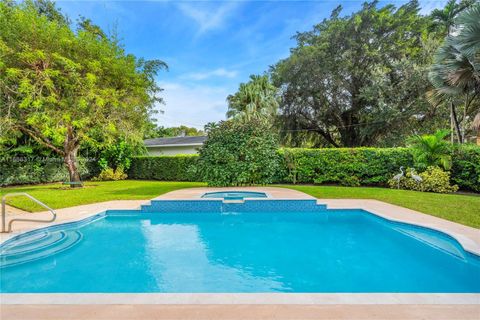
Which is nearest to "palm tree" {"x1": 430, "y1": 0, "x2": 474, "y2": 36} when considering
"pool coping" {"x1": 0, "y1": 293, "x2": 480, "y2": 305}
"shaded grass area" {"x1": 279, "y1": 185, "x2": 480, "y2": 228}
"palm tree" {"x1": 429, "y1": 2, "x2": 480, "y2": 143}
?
"palm tree" {"x1": 429, "y1": 2, "x2": 480, "y2": 143}

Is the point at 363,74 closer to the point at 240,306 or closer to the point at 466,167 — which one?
the point at 466,167

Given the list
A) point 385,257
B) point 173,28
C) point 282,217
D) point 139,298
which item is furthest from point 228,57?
point 139,298

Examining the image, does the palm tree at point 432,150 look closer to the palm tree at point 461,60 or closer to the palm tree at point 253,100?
the palm tree at point 461,60

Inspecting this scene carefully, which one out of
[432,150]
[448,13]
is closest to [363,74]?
[448,13]

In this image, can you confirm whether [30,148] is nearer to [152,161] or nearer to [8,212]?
[152,161]

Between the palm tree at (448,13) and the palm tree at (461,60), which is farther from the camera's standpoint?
the palm tree at (448,13)

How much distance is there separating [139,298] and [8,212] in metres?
7.99

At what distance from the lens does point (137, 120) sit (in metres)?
16.9

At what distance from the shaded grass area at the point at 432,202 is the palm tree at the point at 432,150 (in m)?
1.99

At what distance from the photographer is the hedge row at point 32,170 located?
16487 millimetres

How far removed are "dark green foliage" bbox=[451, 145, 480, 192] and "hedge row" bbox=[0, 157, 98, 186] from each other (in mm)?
22200

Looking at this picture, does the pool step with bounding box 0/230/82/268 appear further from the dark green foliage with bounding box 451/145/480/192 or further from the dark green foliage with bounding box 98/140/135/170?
the dark green foliage with bounding box 98/140/135/170

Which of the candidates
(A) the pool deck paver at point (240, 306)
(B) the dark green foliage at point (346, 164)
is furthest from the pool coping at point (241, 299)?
(B) the dark green foliage at point (346, 164)

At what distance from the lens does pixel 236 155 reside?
41.4 ft
